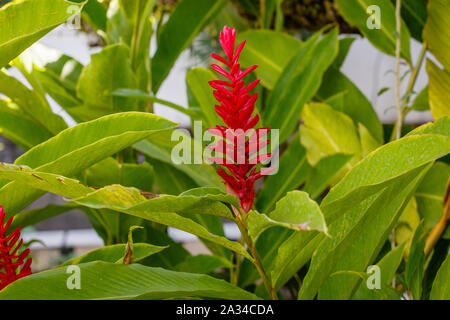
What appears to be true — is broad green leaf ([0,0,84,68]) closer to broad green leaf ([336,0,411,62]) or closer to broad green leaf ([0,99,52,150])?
broad green leaf ([0,99,52,150])

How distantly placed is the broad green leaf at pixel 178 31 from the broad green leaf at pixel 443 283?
487 millimetres

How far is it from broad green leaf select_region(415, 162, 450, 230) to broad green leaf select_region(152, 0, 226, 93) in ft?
1.30

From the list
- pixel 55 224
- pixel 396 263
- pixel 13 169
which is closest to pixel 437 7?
pixel 396 263

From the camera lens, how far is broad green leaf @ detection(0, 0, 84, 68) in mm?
302

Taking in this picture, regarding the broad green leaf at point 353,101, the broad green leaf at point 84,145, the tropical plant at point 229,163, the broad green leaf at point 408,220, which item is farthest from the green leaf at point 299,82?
the broad green leaf at point 84,145

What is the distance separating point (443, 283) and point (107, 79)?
1.43 ft

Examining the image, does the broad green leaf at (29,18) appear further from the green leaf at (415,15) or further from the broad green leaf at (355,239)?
the green leaf at (415,15)

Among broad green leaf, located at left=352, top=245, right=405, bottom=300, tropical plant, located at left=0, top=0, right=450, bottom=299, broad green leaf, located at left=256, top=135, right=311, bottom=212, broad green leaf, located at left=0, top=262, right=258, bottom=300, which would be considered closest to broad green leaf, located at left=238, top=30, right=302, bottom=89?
tropical plant, located at left=0, top=0, right=450, bottom=299

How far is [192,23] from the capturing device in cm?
74

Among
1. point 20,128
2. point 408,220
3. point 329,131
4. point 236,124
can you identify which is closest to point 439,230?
point 408,220

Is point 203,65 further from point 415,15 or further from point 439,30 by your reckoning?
point 439,30

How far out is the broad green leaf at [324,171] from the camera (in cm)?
60

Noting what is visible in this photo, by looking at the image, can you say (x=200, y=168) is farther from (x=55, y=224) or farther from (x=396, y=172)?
(x=55, y=224)

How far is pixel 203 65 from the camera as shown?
1.37 meters
